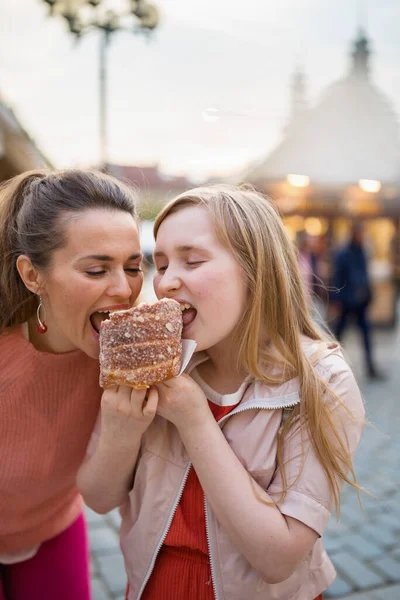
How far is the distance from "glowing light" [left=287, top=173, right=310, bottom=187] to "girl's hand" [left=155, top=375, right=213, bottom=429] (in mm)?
11058

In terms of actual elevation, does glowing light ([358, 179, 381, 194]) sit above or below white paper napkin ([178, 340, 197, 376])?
below

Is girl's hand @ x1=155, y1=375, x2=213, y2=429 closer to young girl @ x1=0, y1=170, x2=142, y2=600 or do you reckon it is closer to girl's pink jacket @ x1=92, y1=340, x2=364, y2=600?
girl's pink jacket @ x1=92, y1=340, x2=364, y2=600

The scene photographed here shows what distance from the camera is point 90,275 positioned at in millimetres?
1811

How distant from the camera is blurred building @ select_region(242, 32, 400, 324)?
11844 mm

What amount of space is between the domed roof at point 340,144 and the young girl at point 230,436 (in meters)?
10.4

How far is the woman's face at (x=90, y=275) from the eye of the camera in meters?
1.80

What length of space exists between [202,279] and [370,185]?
12112 mm

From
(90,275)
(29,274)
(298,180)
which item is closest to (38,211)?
(29,274)

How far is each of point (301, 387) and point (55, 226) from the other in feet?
3.32

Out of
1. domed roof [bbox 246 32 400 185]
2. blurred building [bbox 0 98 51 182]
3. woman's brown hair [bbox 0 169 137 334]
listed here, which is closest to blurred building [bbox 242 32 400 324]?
domed roof [bbox 246 32 400 185]

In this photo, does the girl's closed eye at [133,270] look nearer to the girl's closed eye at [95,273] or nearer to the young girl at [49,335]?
the young girl at [49,335]

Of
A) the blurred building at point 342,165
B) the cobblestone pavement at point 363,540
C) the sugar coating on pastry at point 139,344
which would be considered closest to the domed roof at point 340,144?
the blurred building at point 342,165

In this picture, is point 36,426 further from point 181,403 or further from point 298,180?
point 298,180

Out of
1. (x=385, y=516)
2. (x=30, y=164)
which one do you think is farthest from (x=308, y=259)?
(x=385, y=516)
